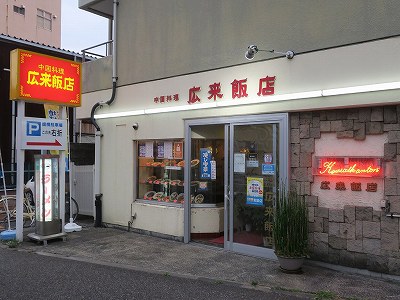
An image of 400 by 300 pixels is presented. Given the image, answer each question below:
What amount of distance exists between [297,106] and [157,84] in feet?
12.4

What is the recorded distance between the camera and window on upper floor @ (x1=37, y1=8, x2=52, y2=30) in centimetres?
3091

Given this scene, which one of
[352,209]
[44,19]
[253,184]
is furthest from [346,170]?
[44,19]

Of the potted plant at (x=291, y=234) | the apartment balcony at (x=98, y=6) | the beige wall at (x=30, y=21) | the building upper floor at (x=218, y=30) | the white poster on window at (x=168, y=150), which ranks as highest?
the beige wall at (x=30, y=21)

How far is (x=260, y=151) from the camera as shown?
7180mm

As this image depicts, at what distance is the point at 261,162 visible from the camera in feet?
23.5

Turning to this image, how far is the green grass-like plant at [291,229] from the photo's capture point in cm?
602

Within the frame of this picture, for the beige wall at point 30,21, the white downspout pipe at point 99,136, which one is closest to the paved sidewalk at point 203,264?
the white downspout pipe at point 99,136

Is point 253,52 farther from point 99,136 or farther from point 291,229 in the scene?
point 99,136

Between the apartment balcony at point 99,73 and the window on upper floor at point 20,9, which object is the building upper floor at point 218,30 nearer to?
the apartment balcony at point 99,73

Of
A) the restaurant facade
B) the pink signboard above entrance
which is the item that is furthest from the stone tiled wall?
the pink signboard above entrance

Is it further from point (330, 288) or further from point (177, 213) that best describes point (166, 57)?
point (330, 288)

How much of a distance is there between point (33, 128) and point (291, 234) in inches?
237

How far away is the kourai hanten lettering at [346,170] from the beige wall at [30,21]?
93.3 ft

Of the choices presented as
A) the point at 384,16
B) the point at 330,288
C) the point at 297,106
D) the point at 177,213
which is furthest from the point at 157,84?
the point at 330,288
